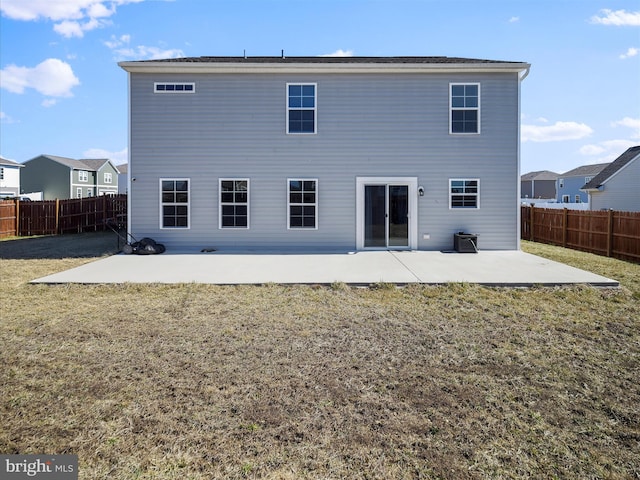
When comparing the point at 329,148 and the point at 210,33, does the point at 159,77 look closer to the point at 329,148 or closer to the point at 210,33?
the point at 210,33

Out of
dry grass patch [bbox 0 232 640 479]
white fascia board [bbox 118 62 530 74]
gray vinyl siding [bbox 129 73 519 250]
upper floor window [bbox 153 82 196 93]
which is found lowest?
dry grass patch [bbox 0 232 640 479]

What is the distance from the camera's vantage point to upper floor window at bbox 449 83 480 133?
12148 millimetres

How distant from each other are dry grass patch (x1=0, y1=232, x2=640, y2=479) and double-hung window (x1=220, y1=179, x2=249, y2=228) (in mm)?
6035

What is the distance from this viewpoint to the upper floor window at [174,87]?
12.2 m

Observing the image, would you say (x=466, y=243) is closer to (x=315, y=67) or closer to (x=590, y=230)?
(x=590, y=230)

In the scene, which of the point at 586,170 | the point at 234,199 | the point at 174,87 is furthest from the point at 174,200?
the point at 586,170

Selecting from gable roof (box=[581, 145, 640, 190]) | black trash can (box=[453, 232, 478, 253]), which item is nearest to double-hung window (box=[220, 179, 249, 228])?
black trash can (box=[453, 232, 478, 253])

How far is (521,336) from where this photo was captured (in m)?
5.09

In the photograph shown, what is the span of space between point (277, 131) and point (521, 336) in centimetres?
931

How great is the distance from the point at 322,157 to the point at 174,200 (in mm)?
4742

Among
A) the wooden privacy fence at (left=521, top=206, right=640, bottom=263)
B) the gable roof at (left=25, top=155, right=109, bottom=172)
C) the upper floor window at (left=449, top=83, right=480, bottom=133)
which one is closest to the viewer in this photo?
the wooden privacy fence at (left=521, top=206, right=640, bottom=263)

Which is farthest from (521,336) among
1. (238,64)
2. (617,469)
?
(238,64)

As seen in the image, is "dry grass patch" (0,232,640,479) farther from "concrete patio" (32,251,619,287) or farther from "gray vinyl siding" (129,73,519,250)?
"gray vinyl siding" (129,73,519,250)

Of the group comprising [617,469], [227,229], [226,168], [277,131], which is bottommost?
[617,469]
